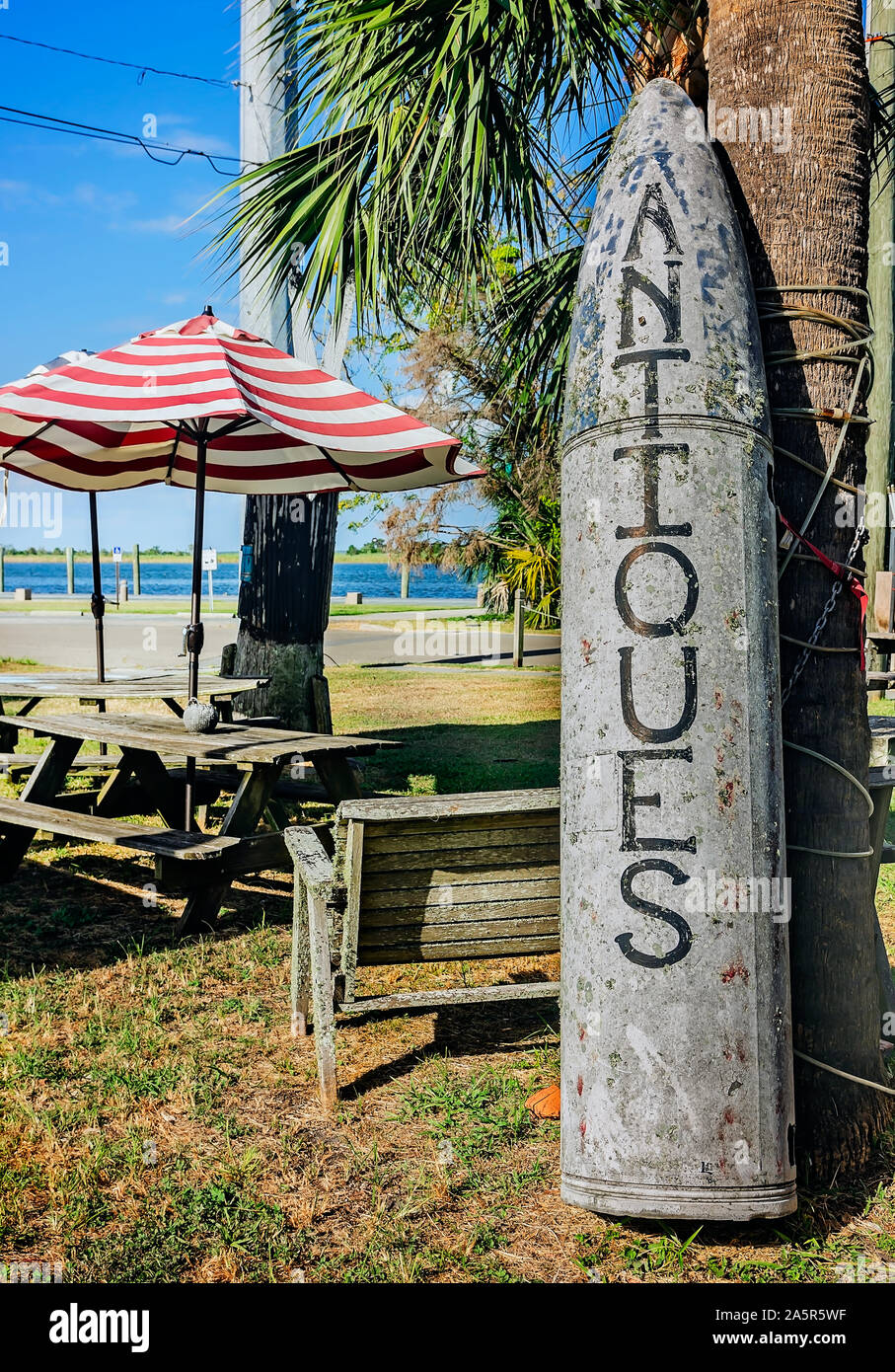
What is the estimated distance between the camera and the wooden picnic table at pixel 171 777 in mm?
4805

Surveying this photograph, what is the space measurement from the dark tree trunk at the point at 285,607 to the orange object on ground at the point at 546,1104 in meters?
5.46

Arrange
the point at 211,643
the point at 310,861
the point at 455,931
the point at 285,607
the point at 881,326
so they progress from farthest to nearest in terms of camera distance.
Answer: the point at 211,643 < the point at 881,326 < the point at 285,607 < the point at 310,861 < the point at 455,931

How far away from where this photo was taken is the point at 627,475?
267 centimetres

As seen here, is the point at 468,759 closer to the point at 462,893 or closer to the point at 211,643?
the point at 462,893

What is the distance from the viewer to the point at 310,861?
363 centimetres

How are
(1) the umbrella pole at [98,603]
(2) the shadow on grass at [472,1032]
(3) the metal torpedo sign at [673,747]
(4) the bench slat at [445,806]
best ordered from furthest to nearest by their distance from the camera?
(1) the umbrella pole at [98,603] < (2) the shadow on grass at [472,1032] < (4) the bench slat at [445,806] < (3) the metal torpedo sign at [673,747]

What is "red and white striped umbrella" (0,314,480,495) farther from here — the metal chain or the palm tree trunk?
the metal chain

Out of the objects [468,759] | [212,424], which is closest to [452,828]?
[212,424]

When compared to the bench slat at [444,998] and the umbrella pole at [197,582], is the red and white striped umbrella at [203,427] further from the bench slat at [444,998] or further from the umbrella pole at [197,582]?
the bench slat at [444,998]

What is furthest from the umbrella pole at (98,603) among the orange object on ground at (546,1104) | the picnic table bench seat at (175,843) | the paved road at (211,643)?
the paved road at (211,643)

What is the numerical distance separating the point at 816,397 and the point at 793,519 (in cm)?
35

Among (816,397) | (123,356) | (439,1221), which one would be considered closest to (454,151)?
(123,356)

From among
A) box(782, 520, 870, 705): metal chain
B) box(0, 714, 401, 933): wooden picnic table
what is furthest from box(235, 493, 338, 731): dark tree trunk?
box(782, 520, 870, 705): metal chain

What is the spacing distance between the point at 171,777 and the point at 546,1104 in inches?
150
